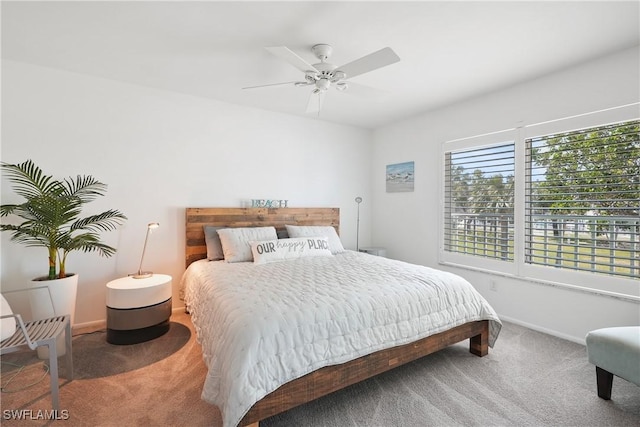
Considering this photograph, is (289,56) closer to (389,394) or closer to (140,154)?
(140,154)

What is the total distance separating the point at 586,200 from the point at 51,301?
461 cm

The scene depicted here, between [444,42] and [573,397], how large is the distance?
2.64 m

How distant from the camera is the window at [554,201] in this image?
2.39 m

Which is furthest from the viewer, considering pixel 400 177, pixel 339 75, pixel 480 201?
pixel 400 177

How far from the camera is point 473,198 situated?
11.4 feet

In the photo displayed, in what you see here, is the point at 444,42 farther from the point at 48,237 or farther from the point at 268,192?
the point at 48,237

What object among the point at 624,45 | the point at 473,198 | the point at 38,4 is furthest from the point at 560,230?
the point at 38,4

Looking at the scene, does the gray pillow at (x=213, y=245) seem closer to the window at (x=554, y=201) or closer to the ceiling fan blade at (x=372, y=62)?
the ceiling fan blade at (x=372, y=62)

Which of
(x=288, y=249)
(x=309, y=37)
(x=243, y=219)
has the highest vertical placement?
(x=309, y=37)

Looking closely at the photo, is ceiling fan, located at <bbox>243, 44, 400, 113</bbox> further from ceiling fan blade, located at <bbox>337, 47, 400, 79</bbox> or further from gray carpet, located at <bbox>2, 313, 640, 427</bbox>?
gray carpet, located at <bbox>2, 313, 640, 427</bbox>

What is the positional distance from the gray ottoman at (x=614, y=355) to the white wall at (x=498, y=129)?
0.87 meters

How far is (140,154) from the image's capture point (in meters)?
3.11

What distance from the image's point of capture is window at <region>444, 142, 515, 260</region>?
315cm

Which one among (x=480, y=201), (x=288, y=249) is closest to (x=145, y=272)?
(x=288, y=249)
